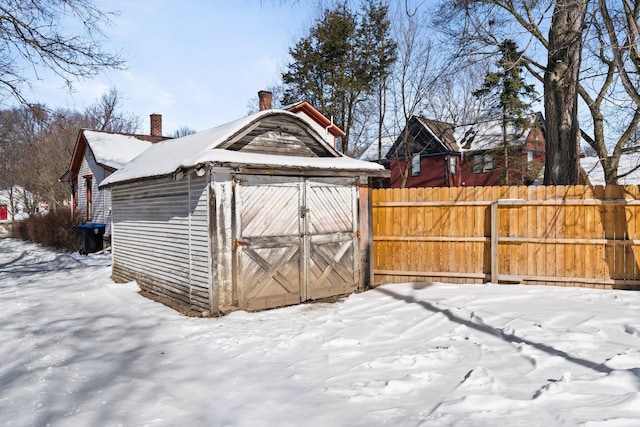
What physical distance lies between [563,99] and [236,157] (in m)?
7.96

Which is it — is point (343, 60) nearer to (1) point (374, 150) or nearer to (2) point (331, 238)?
(1) point (374, 150)

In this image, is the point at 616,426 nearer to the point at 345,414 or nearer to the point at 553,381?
the point at 553,381

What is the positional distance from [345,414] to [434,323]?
9.94 ft

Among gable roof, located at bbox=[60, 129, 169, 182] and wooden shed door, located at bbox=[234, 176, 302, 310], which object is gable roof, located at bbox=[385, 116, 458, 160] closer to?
gable roof, located at bbox=[60, 129, 169, 182]

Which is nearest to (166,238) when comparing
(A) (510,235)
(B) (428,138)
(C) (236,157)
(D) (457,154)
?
(C) (236,157)

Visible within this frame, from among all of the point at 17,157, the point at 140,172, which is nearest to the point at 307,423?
the point at 140,172

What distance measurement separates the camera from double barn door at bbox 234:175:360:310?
297 inches

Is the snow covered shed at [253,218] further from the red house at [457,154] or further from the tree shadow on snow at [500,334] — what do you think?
the red house at [457,154]

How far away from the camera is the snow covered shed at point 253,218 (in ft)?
24.0

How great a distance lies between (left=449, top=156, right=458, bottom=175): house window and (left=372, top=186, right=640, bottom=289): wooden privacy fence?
2068 centimetres

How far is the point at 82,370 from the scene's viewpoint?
507 centimetres

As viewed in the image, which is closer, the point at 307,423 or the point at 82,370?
the point at 307,423

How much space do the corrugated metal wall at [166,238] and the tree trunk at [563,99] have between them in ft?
27.0

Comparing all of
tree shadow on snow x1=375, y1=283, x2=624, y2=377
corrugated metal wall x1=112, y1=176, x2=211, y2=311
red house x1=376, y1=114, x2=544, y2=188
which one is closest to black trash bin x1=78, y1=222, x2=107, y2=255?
corrugated metal wall x1=112, y1=176, x2=211, y2=311
